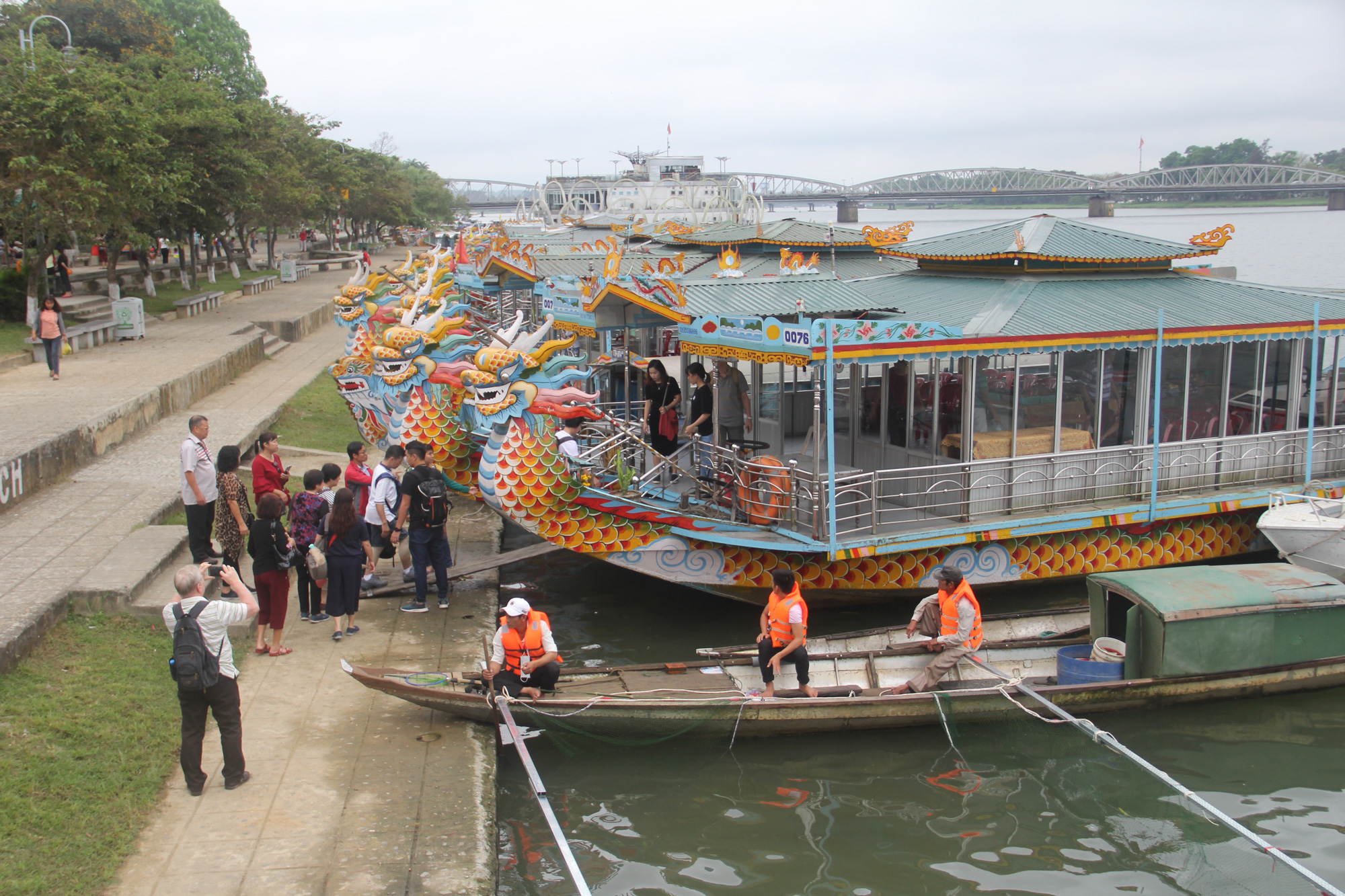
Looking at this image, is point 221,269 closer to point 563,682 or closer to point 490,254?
point 490,254

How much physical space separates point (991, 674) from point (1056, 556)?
2.27 meters

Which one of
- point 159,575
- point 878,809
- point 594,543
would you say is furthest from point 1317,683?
Answer: point 159,575

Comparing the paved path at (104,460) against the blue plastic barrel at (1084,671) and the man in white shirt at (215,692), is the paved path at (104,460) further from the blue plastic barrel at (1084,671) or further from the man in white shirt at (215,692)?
the blue plastic barrel at (1084,671)

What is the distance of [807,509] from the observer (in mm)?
10750

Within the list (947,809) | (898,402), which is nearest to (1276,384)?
(898,402)

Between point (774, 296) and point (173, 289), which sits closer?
point (774, 296)

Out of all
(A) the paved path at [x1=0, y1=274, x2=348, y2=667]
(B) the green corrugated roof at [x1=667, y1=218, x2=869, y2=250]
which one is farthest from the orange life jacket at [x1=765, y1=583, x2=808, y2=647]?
(B) the green corrugated roof at [x1=667, y1=218, x2=869, y2=250]

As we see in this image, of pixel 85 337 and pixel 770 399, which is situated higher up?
pixel 85 337

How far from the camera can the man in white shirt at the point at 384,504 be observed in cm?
1093

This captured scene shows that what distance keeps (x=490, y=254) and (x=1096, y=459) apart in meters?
14.4

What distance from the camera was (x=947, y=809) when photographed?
8.13 meters

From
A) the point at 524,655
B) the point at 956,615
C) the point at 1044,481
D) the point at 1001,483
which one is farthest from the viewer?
the point at 1044,481

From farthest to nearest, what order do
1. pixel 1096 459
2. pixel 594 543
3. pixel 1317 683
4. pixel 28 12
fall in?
pixel 28 12, pixel 1096 459, pixel 594 543, pixel 1317 683

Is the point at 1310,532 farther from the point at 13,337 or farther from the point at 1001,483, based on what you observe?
the point at 13,337
